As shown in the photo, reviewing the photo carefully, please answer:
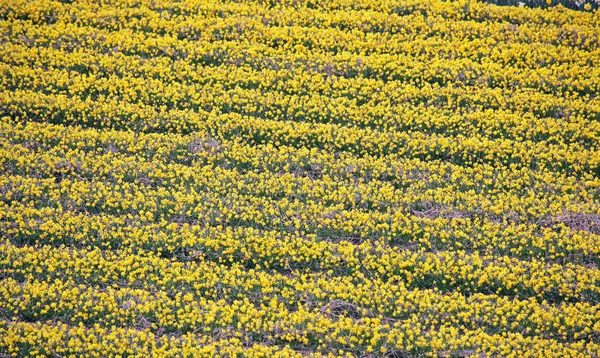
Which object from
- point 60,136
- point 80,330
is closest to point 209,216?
point 80,330

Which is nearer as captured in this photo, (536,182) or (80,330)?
(80,330)

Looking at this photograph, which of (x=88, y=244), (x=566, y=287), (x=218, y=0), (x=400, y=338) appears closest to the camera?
(x=400, y=338)

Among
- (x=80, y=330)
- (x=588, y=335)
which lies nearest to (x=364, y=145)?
(x=588, y=335)

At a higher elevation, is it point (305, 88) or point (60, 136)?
point (305, 88)

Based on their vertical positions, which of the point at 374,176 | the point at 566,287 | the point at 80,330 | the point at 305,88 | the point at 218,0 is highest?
the point at 218,0

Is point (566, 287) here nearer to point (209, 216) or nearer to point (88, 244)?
point (209, 216)

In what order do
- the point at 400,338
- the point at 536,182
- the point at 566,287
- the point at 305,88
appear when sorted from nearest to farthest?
the point at 400,338, the point at 566,287, the point at 536,182, the point at 305,88
